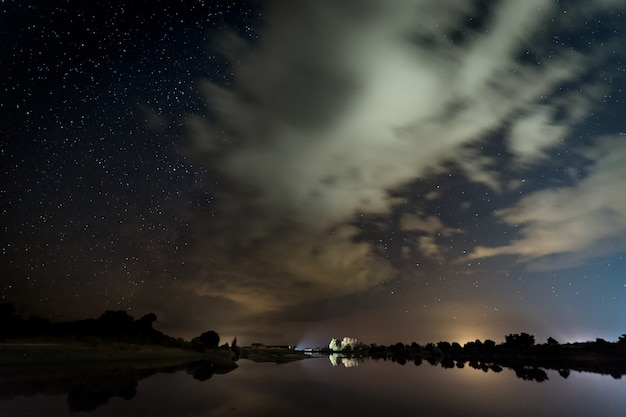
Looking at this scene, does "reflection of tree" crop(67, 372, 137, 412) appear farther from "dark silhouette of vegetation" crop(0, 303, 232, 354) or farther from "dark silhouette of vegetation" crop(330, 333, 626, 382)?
"dark silhouette of vegetation" crop(330, 333, 626, 382)

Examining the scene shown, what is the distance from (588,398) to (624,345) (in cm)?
12737

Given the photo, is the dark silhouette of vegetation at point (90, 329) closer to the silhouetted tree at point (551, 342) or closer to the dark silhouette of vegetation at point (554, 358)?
the dark silhouette of vegetation at point (554, 358)

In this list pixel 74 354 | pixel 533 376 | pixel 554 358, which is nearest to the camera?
pixel 74 354

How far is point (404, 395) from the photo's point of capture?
40.7 m

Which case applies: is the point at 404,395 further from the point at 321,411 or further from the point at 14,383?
the point at 14,383

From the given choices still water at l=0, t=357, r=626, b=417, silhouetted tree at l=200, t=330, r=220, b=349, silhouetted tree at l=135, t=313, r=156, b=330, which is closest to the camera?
still water at l=0, t=357, r=626, b=417

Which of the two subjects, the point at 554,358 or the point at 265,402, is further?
the point at 554,358

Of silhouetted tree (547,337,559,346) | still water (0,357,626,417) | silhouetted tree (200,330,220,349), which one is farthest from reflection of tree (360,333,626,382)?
silhouetted tree (200,330,220,349)

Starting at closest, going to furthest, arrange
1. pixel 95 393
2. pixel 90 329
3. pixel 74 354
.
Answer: pixel 95 393 < pixel 74 354 < pixel 90 329

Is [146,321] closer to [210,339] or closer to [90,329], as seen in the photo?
[90,329]

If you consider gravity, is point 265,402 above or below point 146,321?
below

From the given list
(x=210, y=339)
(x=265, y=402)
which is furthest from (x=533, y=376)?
(x=210, y=339)

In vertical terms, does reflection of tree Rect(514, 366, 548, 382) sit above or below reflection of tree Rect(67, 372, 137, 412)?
above

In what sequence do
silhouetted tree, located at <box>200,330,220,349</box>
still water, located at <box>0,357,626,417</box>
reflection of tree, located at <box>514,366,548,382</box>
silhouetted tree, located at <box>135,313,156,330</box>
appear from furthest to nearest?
silhouetted tree, located at <box>200,330,220,349</box>, silhouetted tree, located at <box>135,313,156,330</box>, reflection of tree, located at <box>514,366,548,382</box>, still water, located at <box>0,357,626,417</box>
